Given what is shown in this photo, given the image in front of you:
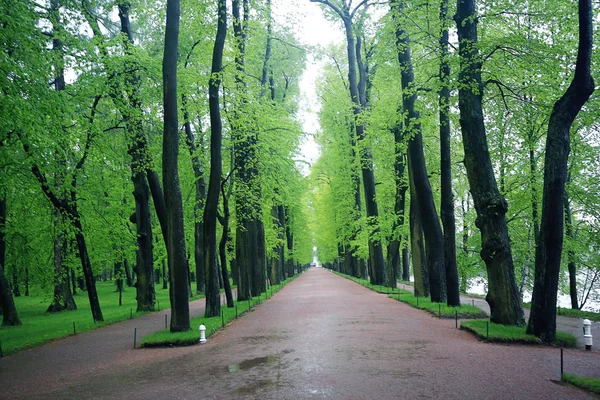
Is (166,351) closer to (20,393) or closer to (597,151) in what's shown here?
(20,393)

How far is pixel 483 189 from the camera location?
10992 millimetres

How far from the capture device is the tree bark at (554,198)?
9.03 metres

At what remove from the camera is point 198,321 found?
13.5 meters

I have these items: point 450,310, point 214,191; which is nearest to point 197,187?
point 214,191

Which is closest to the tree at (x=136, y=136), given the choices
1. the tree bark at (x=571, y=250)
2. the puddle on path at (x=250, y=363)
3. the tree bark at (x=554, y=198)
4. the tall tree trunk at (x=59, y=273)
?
the tall tree trunk at (x=59, y=273)

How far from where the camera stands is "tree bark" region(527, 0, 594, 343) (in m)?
9.03

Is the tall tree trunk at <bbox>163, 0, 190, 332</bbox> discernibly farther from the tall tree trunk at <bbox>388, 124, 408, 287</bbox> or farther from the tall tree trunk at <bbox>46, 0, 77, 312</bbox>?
the tall tree trunk at <bbox>388, 124, 408, 287</bbox>

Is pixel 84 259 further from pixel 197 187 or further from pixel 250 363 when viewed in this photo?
pixel 250 363

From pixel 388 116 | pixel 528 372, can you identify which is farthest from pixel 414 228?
pixel 528 372

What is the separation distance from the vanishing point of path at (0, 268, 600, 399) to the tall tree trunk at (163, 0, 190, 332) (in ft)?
4.23

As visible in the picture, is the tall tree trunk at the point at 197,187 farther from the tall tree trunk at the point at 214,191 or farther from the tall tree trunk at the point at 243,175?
the tall tree trunk at the point at 214,191

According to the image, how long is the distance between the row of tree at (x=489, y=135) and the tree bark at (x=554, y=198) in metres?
0.02

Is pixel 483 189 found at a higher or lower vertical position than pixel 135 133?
lower

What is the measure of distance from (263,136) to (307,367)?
454 inches
